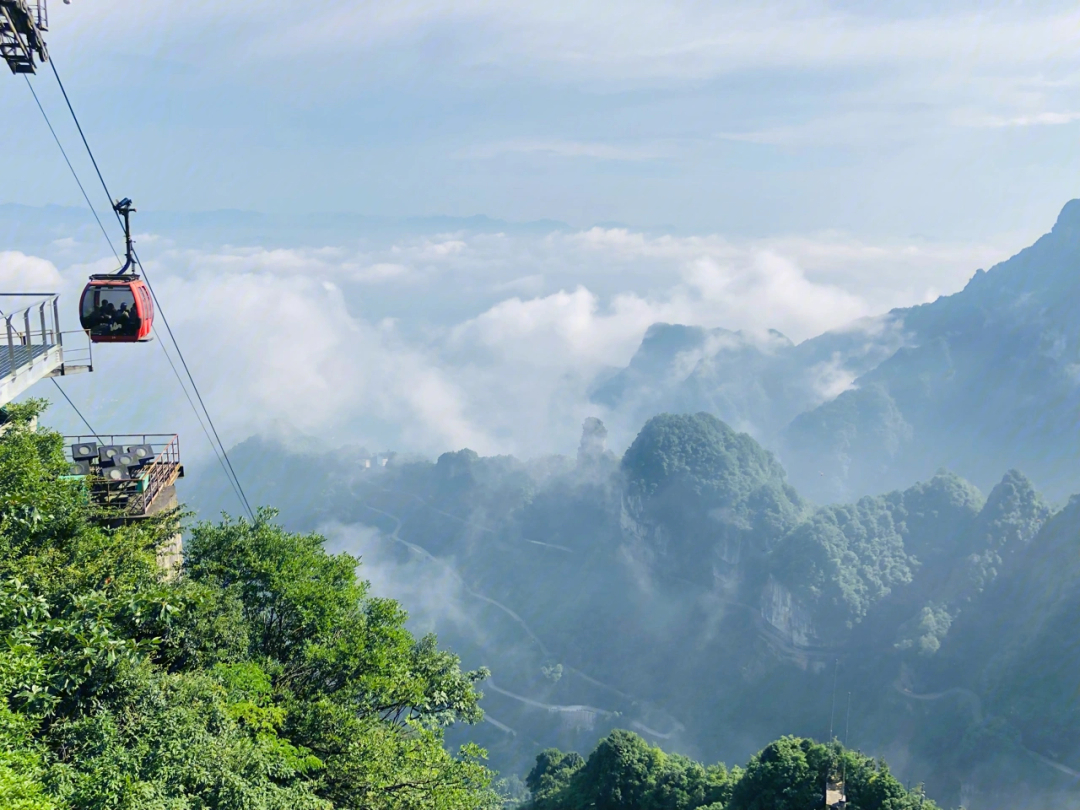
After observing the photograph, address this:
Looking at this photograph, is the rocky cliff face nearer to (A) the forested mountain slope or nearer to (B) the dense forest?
(A) the forested mountain slope

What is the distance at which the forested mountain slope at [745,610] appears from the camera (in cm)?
8781

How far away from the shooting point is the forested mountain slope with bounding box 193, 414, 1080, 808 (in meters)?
87.8

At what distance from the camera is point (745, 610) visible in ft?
396

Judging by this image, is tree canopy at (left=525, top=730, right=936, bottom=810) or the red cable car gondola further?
tree canopy at (left=525, top=730, right=936, bottom=810)

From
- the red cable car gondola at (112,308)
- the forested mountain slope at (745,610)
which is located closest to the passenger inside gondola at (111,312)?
the red cable car gondola at (112,308)

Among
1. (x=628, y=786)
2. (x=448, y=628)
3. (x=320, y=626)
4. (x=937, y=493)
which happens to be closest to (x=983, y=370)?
(x=937, y=493)

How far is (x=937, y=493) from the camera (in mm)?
121625

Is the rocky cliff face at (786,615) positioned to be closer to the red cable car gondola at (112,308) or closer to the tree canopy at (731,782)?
the tree canopy at (731,782)

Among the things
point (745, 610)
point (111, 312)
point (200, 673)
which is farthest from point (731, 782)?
point (745, 610)

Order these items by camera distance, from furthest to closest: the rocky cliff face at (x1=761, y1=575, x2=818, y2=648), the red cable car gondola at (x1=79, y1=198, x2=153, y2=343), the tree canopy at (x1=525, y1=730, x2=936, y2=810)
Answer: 1. the rocky cliff face at (x1=761, y1=575, x2=818, y2=648)
2. the tree canopy at (x1=525, y1=730, x2=936, y2=810)
3. the red cable car gondola at (x1=79, y1=198, x2=153, y2=343)

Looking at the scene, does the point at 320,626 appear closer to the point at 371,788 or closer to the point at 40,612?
the point at 371,788

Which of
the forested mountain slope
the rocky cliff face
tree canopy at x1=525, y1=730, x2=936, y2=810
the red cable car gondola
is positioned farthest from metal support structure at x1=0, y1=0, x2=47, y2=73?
the rocky cliff face

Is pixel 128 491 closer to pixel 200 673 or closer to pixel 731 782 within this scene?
pixel 200 673

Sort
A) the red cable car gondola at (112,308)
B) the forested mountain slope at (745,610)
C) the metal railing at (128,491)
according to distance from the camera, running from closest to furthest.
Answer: the metal railing at (128,491) < the red cable car gondola at (112,308) < the forested mountain slope at (745,610)
